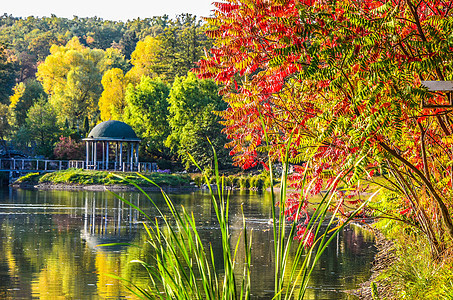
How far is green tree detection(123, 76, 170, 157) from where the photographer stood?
58.4 metres

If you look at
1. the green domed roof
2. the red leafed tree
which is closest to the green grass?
the green domed roof

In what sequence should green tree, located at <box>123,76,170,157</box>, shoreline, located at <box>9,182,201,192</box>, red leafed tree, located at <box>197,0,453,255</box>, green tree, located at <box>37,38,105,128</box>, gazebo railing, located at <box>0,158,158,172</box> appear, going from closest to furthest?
red leafed tree, located at <box>197,0,453,255</box>
shoreline, located at <box>9,182,201,192</box>
gazebo railing, located at <box>0,158,158,172</box>
green tree, located at <box>123,76,170,157</box>
green tree, located at <box>37,38,105,128</box>

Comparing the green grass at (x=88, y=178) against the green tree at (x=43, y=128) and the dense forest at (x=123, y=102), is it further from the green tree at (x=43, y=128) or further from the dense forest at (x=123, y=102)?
the green tree at (x=43, y=128)

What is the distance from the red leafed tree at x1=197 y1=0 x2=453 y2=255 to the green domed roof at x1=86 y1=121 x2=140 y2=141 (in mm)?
40199

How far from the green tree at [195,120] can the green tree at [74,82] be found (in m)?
13.4

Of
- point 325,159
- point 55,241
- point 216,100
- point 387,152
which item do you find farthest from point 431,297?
point 216,100

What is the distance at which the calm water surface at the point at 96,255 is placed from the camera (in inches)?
431

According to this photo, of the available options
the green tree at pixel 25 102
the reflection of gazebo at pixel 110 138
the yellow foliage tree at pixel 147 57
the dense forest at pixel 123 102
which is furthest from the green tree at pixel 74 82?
the reflection of gazebo at pixel 110 138

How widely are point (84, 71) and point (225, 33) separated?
6530cm

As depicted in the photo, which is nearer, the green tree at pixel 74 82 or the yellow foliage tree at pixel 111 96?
the yellow foliage tree at pixel 111 96

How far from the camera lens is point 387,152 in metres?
7.03

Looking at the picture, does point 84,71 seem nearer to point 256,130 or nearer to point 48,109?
point 48,109

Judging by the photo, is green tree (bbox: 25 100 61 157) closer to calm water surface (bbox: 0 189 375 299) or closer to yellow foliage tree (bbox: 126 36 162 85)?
yellow foliage tree (bbox: 126 36 162 85)

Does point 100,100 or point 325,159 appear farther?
point 100,100
